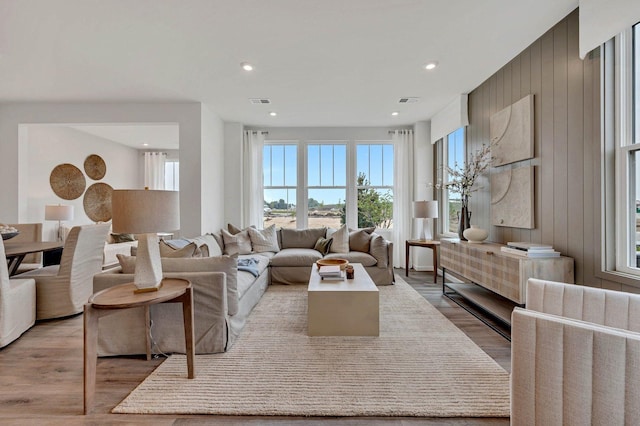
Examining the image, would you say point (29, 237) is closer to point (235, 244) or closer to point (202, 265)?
point (235, 244)

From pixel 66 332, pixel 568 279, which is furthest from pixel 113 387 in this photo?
pixel 568 279

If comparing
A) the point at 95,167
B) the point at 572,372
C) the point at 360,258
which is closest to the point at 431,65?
the point at 360,258

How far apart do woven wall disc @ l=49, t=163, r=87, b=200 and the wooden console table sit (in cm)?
665

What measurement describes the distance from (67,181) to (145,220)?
5362mm

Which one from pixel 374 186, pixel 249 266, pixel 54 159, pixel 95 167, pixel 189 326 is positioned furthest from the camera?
pixel 95 167

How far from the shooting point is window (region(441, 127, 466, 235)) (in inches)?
175

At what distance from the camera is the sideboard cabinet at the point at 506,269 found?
2.30 metres

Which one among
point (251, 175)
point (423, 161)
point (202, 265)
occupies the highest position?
point (423, 161)

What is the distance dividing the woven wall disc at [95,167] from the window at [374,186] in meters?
5.33

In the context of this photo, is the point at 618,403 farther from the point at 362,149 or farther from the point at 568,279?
the point at 362,149

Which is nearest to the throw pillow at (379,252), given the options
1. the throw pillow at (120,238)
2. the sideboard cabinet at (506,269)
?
the sideboard cabinet at (506,269)

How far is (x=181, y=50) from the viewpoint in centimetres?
289

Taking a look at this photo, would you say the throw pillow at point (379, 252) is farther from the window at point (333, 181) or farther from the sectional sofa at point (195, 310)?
the sectional sofa at point (195, 310)

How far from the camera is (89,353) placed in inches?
62.9
